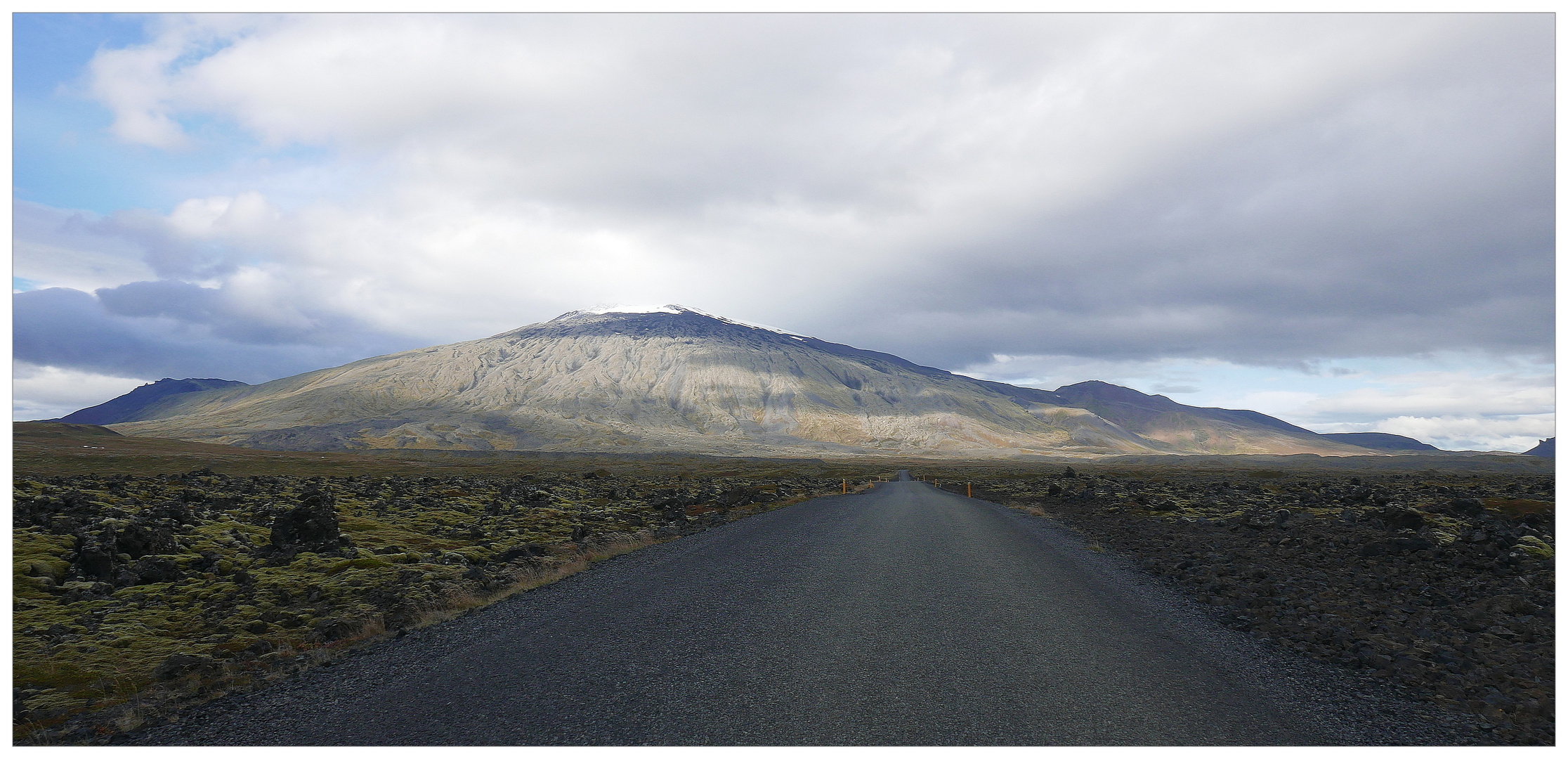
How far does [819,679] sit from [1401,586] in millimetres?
11066

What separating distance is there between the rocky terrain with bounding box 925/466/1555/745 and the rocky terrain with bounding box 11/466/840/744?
12.5 metres

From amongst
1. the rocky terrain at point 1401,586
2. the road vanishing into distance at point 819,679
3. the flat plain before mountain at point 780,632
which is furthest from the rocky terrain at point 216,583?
the rocky terrain at point 1401,586

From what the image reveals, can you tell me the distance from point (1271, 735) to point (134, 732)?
1037 cm

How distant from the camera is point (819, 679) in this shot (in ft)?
22.7

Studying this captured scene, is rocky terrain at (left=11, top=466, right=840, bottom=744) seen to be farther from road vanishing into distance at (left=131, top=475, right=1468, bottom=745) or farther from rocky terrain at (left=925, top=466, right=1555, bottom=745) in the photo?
rocky terrain at (left=925, top=466, right=1555, bottom=745)

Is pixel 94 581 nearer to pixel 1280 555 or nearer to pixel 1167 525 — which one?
pixel 1280 555

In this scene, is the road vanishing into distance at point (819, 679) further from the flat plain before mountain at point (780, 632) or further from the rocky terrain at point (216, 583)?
the rocky terrain at point (216, 583)

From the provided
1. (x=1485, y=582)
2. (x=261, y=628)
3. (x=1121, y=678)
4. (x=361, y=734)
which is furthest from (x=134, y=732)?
(x=1485, y=582)

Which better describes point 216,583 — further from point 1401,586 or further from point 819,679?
point 1401,586

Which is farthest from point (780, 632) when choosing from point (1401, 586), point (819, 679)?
point (1401, 586)

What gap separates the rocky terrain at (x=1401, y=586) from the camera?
273 inches

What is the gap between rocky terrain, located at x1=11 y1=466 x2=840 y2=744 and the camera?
7406 millimetres

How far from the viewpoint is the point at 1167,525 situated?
2225cm

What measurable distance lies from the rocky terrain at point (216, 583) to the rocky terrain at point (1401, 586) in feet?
40.9
